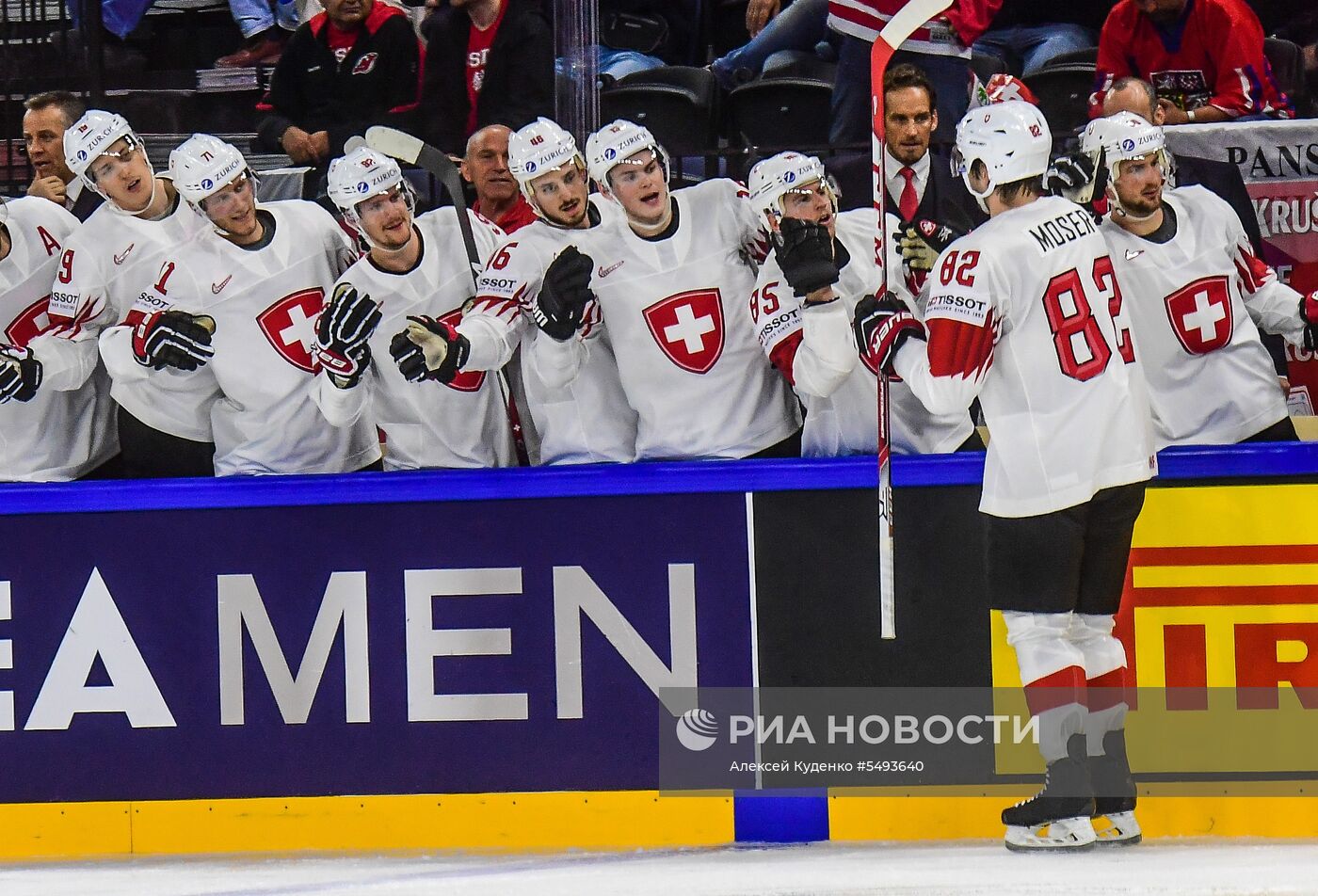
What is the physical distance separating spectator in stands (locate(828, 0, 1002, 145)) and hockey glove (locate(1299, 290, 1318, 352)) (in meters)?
1.50

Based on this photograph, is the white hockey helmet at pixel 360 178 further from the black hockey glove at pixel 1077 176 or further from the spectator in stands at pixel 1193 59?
the spectator in stands at pixel 1193 59

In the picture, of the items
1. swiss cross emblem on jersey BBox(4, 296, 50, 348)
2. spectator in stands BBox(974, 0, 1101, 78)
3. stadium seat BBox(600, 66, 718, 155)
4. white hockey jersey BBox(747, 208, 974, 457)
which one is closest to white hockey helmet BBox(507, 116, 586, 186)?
white hockey jersey BBox(747, 208, 974, 457)

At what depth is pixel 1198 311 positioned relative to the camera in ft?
14.0

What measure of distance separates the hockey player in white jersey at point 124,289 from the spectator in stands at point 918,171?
1.86 metres

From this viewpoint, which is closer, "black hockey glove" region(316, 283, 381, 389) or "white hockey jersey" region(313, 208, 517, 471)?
"black hockey glove" region(316, 283, 381, 389)

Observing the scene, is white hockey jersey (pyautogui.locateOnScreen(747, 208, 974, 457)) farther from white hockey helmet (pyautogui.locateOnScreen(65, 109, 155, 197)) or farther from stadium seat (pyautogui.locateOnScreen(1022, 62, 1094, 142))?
stadium seat (pyautogui.locateOnScreen(1022, 62, 1094, 142))

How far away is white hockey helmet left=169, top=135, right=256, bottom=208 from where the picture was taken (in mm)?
4348

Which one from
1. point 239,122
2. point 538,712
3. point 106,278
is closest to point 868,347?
point 538,712

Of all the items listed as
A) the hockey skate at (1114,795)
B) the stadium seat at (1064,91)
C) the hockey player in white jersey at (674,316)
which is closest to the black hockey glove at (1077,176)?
the hockey player in white jersey at (674,316)

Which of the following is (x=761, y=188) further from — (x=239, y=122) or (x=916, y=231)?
(x=239, y=122)

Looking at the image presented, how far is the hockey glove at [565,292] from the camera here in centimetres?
408

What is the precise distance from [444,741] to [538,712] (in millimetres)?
237

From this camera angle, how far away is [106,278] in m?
4.55

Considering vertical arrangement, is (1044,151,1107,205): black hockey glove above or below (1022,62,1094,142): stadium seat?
below
